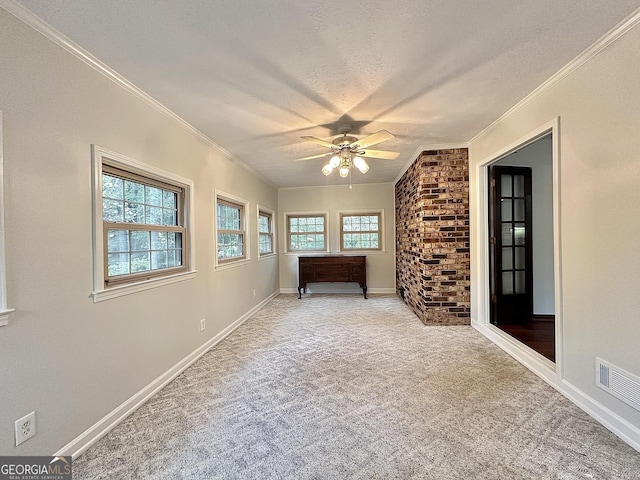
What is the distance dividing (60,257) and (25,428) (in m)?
0.87

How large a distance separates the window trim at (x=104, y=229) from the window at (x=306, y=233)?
3756mm

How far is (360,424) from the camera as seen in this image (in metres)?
1.86

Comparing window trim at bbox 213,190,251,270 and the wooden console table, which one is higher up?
window trim at bbox 213,190,251,270

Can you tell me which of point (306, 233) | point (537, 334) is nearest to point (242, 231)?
point (306, 233)

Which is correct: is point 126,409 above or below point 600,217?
below

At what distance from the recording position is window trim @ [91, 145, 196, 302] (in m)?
1.84

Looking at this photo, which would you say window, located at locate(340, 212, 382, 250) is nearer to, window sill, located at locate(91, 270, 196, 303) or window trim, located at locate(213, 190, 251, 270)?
window trim, located at locate(213, 190, 251, 270)

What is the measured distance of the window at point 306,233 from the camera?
6.59 meters

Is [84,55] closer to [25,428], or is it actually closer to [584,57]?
[25,428]

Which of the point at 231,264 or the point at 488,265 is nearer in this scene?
the point at 488,265

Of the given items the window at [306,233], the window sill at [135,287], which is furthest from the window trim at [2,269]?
the window at [306,233]

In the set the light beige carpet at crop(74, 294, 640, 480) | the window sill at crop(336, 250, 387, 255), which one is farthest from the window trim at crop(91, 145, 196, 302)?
the window sill at crop(336, 250, 387, 255)

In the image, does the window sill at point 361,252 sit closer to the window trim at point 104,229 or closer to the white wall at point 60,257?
the window trim at point 104,229

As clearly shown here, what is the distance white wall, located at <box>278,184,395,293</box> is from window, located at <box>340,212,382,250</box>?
0.14m
